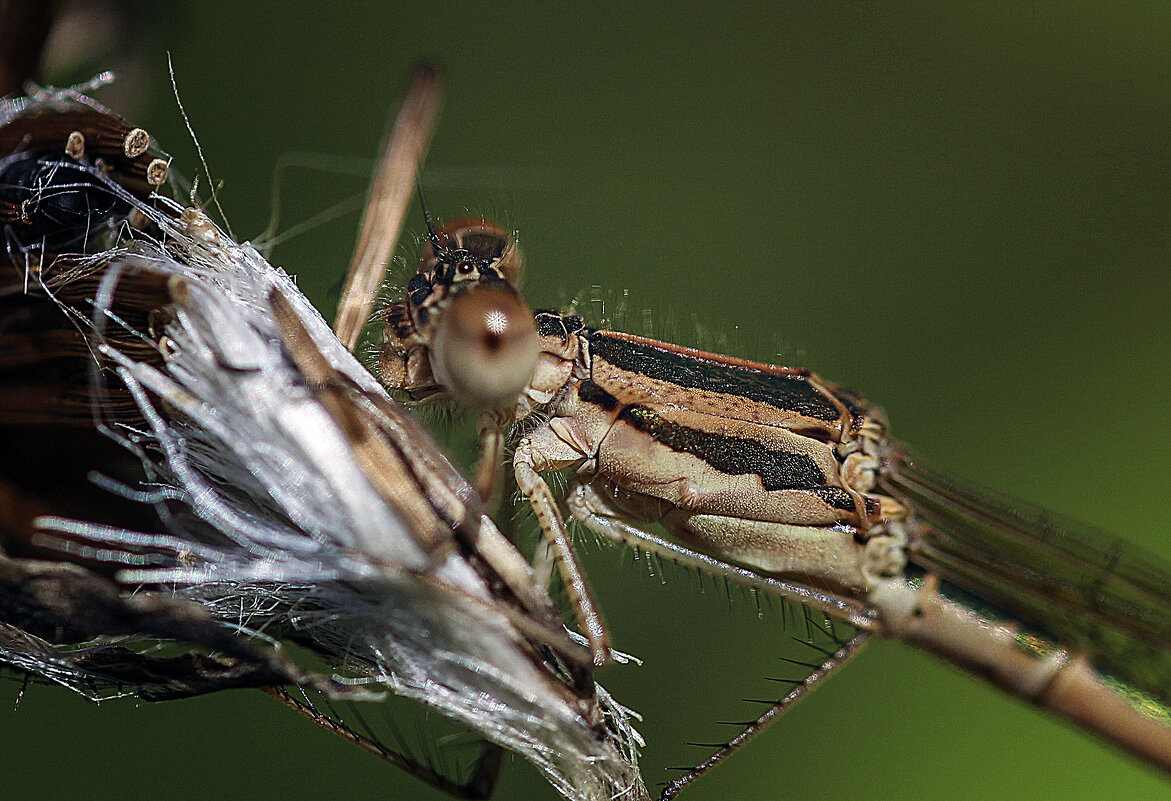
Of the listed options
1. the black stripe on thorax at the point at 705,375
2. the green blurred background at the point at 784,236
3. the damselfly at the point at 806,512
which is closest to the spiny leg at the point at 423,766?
the damselfly at the point at 806,512

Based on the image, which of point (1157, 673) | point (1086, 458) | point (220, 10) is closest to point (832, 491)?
point (1157, 673)

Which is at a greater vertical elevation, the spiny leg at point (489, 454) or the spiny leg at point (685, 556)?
the spiny leg at point (489, 454)

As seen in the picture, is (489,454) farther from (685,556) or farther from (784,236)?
(784,236)

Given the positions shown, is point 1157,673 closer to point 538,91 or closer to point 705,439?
point 705,439

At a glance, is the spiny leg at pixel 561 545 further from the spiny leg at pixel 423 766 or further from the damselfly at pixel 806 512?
the spiny leg at pixel 423 766

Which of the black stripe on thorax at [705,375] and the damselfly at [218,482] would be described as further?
the black stripe on thorax at [705,375]

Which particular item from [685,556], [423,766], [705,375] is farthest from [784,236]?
[423,766]

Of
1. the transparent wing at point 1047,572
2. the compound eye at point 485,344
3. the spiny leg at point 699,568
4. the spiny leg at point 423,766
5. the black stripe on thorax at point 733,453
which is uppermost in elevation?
the compound eye at point 485,344
